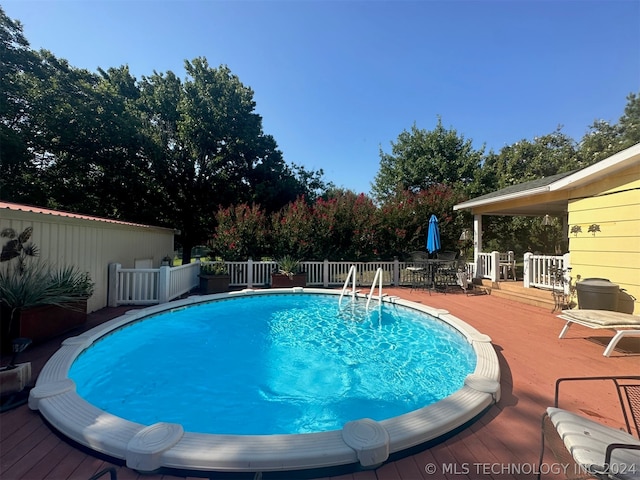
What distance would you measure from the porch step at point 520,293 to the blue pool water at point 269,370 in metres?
3.31

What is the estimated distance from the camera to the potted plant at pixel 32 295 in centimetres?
377

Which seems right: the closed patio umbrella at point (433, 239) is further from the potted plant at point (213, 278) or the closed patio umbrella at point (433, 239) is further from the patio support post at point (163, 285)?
the patio support post at point (163, 285)

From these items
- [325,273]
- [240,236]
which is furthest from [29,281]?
[325,273]

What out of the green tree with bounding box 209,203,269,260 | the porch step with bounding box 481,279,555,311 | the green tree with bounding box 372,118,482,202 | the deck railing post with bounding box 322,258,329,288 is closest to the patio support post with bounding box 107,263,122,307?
the green tree with bounding box 209,203,269,260

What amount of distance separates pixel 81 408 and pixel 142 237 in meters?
7.40

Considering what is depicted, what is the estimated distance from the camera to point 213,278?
8.59 metres

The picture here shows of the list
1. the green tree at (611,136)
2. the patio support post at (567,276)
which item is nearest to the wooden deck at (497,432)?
the patio support post at (567,276)

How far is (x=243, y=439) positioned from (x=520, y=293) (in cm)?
846

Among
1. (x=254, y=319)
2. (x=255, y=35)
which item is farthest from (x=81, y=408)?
(x=255, y=35)

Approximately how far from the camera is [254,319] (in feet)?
Answer: 21.2

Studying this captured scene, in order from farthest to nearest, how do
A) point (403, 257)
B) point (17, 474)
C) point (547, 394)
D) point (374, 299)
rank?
point (403, 257) < point (374, 299) < point (547, 394) < point (17, 474)

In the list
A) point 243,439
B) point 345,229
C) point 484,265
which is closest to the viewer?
point 243,439

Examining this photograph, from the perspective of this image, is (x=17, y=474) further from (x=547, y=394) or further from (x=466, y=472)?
(x=547, y=394)

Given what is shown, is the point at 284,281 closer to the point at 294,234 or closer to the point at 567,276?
the point at 294,234
